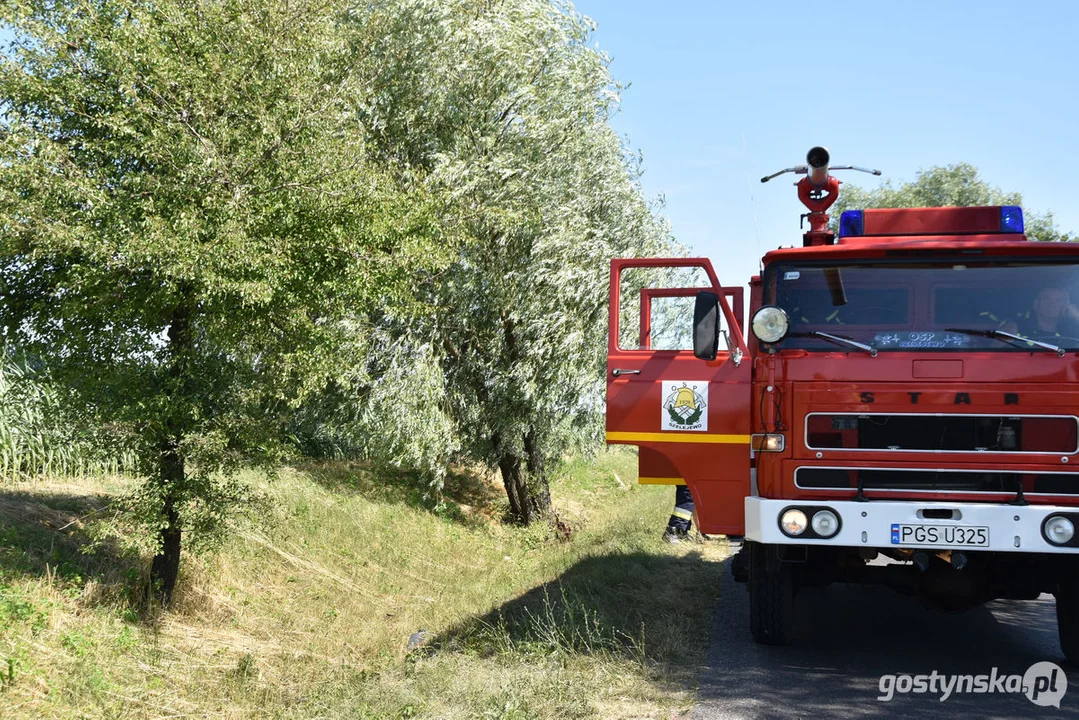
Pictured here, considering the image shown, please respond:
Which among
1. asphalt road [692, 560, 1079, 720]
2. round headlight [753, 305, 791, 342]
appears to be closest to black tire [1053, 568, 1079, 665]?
asphalt road [692, 560, 1079, 720]

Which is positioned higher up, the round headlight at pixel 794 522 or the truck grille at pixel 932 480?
the truck grille at pixel 932 480

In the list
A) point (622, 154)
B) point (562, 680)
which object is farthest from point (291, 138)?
point (622, 154)

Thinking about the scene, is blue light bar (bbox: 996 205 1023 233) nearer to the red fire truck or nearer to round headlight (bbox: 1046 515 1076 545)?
the red fire truck

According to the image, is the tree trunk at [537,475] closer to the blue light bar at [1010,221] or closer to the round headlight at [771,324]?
the blue light bar at [1010,221]

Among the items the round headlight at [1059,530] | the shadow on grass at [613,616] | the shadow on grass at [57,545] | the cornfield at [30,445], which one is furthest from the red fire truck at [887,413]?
the cornfield at [30,445]

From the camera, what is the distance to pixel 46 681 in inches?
280

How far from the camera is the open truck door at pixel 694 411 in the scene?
22.8ft

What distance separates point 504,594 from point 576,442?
17.6 feet

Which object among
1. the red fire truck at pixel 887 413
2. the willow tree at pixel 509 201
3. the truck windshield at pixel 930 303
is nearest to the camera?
the red fire truck at pixel 887 413

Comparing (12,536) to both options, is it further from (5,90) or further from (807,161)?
(807,161)

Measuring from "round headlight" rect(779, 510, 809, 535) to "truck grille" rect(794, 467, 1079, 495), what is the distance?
25 cm

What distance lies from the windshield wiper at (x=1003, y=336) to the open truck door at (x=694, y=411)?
147 cm

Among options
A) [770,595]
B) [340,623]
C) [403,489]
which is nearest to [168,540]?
[340,623]

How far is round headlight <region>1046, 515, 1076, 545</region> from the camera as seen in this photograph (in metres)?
5.93
